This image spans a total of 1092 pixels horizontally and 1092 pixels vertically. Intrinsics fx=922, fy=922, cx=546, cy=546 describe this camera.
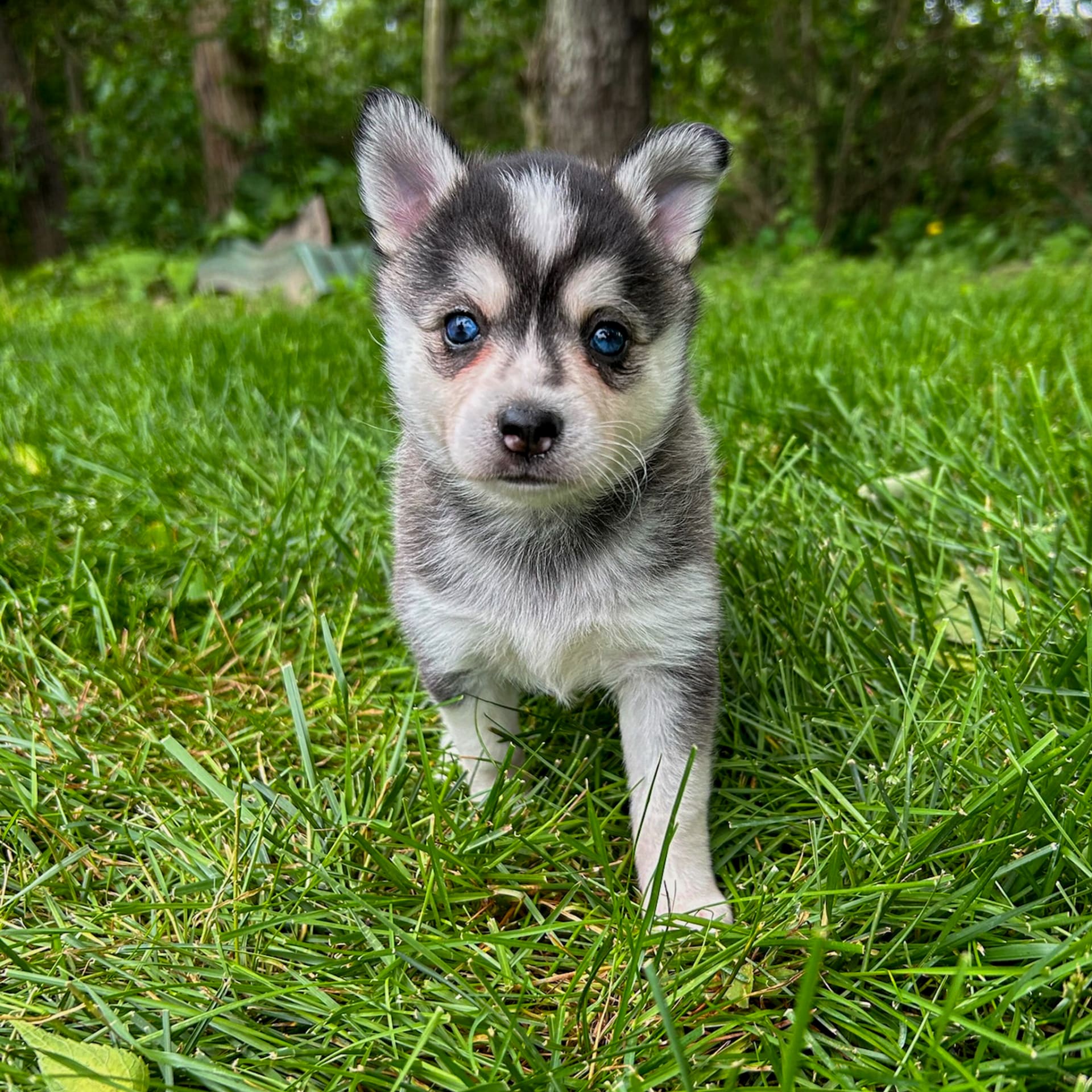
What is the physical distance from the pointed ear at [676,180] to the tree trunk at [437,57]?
5601 mm

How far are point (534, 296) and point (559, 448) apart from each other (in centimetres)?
43

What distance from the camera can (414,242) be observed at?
2.74m

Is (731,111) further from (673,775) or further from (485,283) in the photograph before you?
(673,775)

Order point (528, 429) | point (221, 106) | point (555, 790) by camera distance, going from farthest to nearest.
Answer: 1. point (221, 106)
2. point (555, 790)
3. point (528, 429)

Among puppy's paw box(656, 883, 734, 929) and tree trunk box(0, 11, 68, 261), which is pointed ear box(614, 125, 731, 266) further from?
tree trunk box(0, 11, 68, 261)

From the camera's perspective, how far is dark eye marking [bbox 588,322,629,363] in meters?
2.43

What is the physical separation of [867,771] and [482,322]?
1.56 m

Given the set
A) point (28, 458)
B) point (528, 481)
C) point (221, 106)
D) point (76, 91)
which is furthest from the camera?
point (76, 91)

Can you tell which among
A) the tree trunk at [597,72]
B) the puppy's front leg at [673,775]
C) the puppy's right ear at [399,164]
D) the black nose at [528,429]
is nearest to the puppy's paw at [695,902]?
the puppy's front leg at [673,775]

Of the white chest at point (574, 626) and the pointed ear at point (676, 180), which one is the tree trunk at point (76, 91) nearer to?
the pointed ear at point (676, 180)

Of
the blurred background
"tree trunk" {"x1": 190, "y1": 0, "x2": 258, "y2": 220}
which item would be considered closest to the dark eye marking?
the blurred background

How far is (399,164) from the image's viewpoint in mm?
2773

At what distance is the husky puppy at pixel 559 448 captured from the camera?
2307 millimetres

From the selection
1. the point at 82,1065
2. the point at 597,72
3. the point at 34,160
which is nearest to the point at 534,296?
the point at 82,1065
